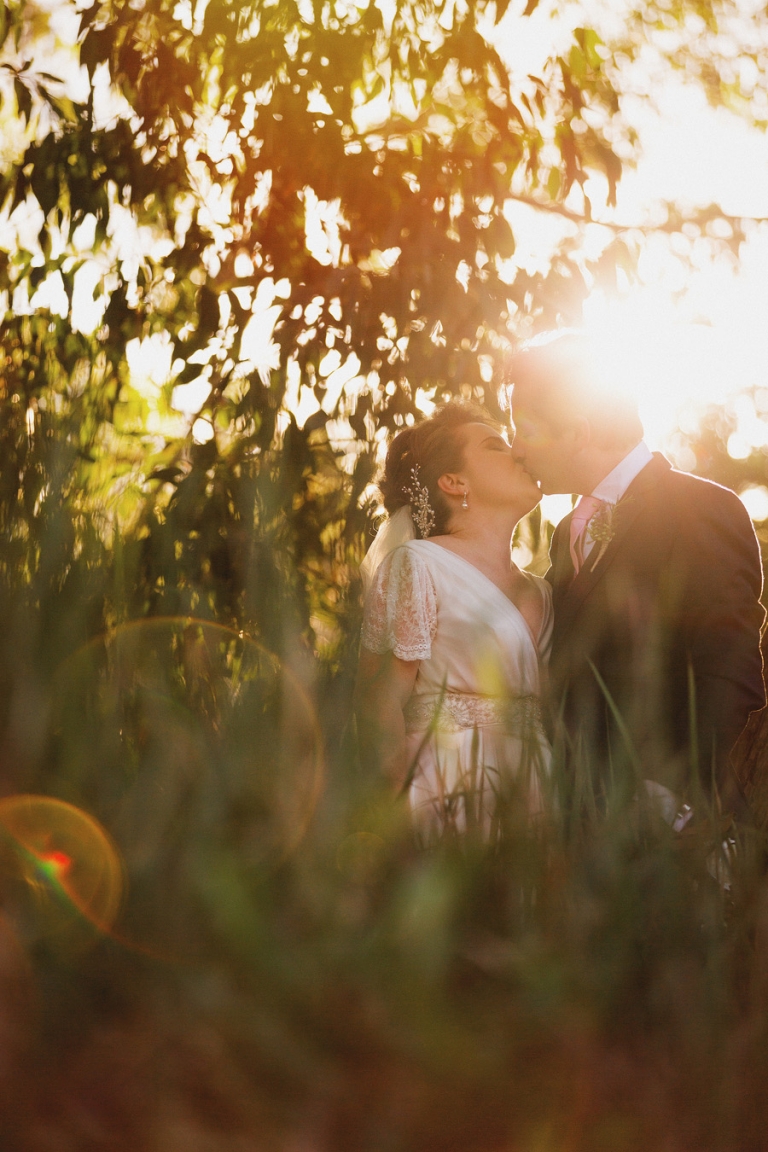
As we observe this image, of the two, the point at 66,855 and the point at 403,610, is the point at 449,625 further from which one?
the point at 66,855

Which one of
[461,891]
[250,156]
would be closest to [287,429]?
[250,156]

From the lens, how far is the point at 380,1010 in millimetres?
735

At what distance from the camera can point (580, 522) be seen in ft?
9.45

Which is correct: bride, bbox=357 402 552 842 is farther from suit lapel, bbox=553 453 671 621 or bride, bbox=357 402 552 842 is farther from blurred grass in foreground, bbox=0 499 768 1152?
blurred grass in foreground, bbox=0 499 768 1152

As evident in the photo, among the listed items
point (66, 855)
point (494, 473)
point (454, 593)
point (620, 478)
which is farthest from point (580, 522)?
point (66, 855)

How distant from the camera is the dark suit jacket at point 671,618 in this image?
224cm

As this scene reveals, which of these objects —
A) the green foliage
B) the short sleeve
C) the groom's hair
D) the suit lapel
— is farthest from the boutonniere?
the green foliage

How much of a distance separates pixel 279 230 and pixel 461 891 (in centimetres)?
227

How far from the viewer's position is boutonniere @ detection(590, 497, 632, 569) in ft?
8.79

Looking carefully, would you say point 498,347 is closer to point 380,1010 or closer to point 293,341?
point 293,341

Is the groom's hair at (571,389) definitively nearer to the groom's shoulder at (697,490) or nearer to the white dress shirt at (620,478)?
the white dress shirt at (620,478)

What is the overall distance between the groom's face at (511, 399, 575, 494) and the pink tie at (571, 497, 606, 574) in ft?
0.21

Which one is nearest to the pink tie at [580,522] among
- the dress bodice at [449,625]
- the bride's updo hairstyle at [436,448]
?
the dress bodice at [449,625]

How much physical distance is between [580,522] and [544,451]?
0.24 metres
